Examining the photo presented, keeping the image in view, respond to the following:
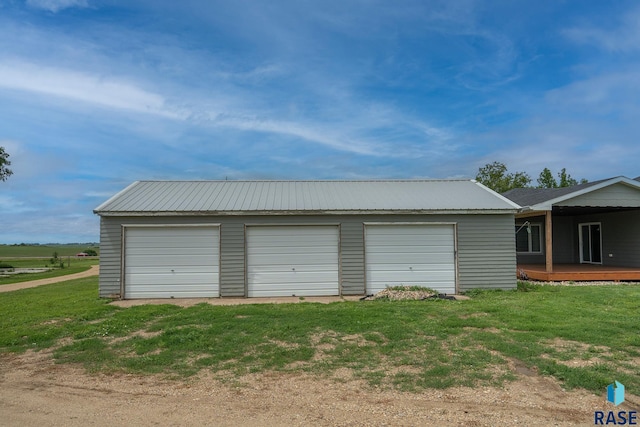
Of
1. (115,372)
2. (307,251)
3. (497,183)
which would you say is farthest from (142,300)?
(497,183)

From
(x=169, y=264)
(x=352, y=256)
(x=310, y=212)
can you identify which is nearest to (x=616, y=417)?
(x=352, y=256)

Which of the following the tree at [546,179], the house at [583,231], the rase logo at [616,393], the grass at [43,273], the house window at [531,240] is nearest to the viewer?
the rase logo at [616,393]

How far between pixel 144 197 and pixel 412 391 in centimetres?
1062

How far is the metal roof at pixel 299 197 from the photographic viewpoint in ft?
38.7

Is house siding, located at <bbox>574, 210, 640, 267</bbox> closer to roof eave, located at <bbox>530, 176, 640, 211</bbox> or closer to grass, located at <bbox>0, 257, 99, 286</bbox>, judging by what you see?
roof eave, located at <bbox>530, 176, 640, 211</bbox>

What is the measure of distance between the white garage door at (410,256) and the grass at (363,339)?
2.21m

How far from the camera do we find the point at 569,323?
730 centimetres

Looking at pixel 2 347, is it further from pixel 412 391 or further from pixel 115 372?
pixel 412 391

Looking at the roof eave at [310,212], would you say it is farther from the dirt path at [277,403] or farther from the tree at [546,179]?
the tree at [546,179]

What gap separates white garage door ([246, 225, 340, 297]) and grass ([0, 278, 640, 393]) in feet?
6.62

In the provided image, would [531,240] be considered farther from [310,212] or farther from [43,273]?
[43,273]

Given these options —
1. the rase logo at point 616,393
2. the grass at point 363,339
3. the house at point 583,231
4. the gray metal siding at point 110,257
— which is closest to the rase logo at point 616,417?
the rase logo at point 616,393

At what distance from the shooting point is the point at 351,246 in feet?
39.1

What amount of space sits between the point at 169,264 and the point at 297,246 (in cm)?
362
